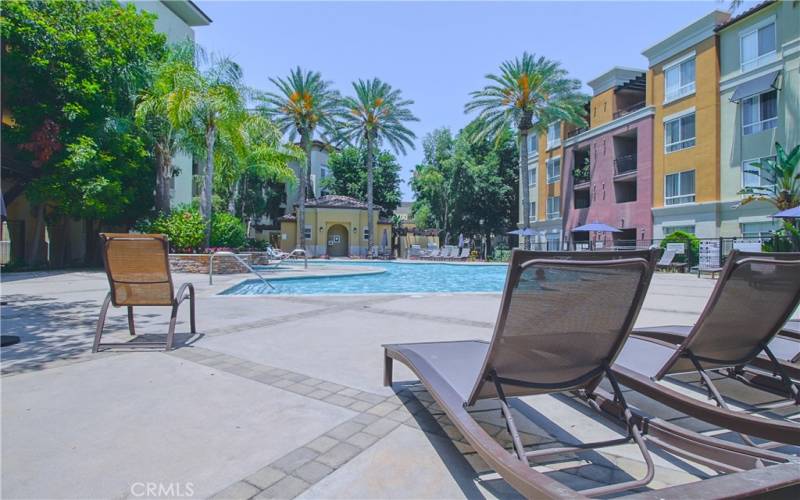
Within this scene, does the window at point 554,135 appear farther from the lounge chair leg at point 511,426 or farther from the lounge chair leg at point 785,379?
the lounge chair leg at point 511,426

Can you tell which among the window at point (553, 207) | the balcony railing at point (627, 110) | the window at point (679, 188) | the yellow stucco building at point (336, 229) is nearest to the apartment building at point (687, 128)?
the window at point (679, 188)

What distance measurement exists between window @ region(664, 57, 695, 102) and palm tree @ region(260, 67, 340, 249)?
2144 cm

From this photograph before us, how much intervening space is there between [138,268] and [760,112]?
26.3m

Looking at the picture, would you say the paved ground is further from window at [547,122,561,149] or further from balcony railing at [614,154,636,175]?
window at [547,122,561,149]

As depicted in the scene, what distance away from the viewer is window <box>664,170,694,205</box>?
23391 mm

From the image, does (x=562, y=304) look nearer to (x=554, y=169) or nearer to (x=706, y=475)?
(x=706, y=475)

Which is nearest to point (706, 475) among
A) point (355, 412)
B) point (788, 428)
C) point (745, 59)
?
point (788, 428)

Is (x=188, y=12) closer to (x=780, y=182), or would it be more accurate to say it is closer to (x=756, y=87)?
(x=756, y=87)

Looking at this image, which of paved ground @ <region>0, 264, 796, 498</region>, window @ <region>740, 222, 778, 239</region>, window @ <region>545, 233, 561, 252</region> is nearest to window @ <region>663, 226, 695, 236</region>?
window @ <region>740, 222, 778, 239</region>

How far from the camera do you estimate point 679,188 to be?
24.0 m

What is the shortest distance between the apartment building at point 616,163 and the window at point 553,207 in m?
1.65

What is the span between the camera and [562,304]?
6.43 ft

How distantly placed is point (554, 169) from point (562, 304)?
116 ft

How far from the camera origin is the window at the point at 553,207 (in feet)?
111
